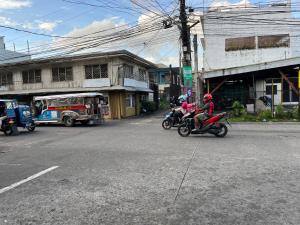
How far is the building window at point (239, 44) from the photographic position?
96.0 ft

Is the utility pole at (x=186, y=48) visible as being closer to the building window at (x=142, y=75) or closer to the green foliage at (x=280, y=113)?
the green foliage at (x=280, y=113)

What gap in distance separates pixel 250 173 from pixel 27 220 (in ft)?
14.3

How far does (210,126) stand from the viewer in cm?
1187

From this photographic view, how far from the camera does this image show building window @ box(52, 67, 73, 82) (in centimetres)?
2639

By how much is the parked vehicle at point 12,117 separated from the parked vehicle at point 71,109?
3.28 metres

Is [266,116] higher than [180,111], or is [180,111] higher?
[180,111]

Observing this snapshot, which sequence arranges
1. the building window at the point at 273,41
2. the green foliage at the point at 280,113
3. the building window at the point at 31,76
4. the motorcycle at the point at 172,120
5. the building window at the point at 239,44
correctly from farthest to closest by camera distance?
the building window at the point at 239,44 < the building window at the point at 273,41 < the building window at the point at 31,76 < the green foliage at the point at 280,113 < the motorcycle at the point at 172,120

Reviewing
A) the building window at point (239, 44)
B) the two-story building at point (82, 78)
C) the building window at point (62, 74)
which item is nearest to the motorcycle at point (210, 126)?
the two-story building at point (82, 78)

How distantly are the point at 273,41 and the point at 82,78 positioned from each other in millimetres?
18518

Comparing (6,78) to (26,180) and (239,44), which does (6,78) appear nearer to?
(239,44)

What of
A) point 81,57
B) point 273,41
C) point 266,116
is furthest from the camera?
point 273,41

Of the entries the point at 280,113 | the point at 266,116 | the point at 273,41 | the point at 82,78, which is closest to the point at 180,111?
the point at 266,116

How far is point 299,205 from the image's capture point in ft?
14.5

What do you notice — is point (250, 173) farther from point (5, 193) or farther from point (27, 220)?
point (5, 193)
